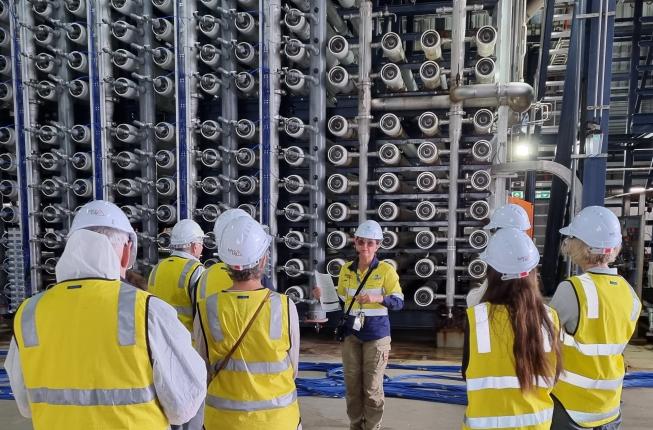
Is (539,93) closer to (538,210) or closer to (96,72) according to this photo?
(538,210)

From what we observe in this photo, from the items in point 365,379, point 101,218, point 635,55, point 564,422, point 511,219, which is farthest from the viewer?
point 635,55

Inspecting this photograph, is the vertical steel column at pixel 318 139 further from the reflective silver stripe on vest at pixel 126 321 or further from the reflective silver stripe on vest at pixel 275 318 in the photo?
the reflective silver stripe on vest at pixel 126 321

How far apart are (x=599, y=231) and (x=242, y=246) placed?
→ 5.59 ft

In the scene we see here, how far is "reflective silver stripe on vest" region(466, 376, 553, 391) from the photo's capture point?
67.3 inches

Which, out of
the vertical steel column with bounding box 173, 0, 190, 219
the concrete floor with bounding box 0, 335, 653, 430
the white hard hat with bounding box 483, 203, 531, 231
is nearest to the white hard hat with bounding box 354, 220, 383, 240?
the white hard hat with bounding box 483, 203, 531, 231

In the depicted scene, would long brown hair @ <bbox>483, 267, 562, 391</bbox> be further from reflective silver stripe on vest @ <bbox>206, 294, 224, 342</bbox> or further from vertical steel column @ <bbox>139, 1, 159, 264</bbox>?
vertical steel column @ <bbox>139, 1, 159, 264</bbox>

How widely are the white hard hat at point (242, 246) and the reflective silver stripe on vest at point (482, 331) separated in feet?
3.12

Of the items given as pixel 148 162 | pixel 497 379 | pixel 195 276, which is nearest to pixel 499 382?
pixel 497 379

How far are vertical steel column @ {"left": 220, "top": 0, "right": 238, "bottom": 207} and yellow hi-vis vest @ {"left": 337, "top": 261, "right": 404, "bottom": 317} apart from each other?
249 cm

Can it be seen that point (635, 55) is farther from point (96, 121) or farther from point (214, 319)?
point (214, 319)

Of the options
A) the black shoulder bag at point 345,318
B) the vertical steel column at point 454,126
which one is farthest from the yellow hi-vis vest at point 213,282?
the vertical steel column at point 454,126

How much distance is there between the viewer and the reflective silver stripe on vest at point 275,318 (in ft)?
6.39

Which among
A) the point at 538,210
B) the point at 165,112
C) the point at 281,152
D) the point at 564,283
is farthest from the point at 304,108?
the point at 538,210

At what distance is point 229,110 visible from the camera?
18.2 feet
